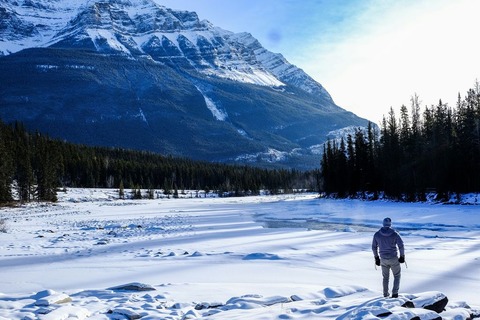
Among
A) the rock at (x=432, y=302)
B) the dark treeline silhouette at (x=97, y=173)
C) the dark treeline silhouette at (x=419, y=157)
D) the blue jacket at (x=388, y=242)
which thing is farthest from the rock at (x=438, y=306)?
the dark treeline silhouette at (x=97, y=173)

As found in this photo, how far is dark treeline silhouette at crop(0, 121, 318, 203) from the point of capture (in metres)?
72.2

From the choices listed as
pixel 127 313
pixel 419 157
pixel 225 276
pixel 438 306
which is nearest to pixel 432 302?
pixel 438 306

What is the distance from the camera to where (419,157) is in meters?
61.2

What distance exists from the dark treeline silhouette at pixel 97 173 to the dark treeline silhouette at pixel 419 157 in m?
60.2

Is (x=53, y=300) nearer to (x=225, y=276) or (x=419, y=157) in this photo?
(x=225, y=276)

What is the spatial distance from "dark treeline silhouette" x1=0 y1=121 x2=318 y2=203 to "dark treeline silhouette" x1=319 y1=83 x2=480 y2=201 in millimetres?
60186

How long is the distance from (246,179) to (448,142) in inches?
3795

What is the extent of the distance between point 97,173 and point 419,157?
325 ft

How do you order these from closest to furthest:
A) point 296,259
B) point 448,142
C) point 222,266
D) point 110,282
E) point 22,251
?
point 110,282 < point 222,266 < point 296,259 < point 22,251 < point 448,142

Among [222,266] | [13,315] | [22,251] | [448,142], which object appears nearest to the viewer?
[13,315]

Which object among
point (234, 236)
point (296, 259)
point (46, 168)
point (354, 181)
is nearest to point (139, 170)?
point (46, 168)

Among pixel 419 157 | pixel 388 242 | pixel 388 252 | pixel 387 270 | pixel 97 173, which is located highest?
pixel 97 173

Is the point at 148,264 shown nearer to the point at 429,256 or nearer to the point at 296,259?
the point at 296,259

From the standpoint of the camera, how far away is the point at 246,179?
5866 inches
